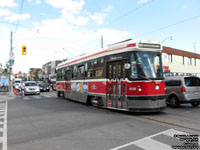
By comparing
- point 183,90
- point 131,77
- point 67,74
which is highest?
point 67,74

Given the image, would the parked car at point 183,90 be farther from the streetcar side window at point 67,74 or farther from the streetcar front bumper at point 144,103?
the streetcar side window at point 67,74

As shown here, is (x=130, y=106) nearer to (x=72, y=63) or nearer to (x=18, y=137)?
(x=18, y=137)

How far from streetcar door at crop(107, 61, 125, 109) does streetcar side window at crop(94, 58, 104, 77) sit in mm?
676

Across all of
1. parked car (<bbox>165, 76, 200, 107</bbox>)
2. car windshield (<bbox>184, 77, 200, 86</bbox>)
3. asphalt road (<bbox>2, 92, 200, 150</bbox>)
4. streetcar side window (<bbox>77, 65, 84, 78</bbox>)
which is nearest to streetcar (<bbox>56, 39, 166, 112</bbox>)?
asphalt road (<bbox>2, 92, 200, 150</bbox>)

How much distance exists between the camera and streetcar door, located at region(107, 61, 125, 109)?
9.49 m

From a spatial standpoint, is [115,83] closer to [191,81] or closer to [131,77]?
[131,77]

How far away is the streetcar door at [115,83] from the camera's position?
9486 millimetres

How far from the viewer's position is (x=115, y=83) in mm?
9805

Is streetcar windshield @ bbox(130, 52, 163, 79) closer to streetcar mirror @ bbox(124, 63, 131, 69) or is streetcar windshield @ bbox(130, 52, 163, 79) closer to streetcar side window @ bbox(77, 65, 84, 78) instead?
streetcar mirror @ bbox(124, 63, 131, 69)

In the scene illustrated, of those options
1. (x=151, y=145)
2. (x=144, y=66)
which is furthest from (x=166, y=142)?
(x=144, y=66)

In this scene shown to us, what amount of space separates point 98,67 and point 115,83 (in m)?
1.99

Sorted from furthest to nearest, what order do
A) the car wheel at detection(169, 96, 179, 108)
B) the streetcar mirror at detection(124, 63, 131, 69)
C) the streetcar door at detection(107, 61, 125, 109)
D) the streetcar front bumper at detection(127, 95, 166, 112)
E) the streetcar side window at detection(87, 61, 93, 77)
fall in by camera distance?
1. the streetcar side window at detection(87, 61, 93, 77)
2. the car wheel at detection(169, 96, 179, 108)
3. the streetcar door at detection(107, 61, 125, 109)
4. the streetcar mirror at detection(124, 63, 131, 69)
5. the streetcar front bumper at detection(127, 95, 166, 112)

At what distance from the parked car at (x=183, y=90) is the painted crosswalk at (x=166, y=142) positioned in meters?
5.87

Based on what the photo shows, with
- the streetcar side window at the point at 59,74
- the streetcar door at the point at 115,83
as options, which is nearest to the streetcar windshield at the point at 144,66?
the streetcar door at the point at 115,83
